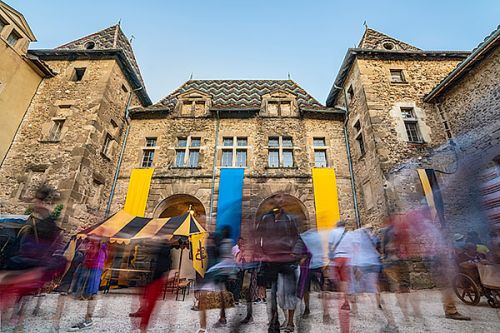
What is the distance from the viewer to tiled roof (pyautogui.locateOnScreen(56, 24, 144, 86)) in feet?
41.9

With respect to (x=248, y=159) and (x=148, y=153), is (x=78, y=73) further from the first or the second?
(x=248, y=159)

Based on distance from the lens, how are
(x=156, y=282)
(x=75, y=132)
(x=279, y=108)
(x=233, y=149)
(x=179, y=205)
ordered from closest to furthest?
1. (x=156, y=282)
2. (x=75, y=132)
3. (x=233, y=149)
4. (x=179, y=205)
5. (x=279, y=108)

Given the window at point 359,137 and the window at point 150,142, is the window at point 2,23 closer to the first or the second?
the window at point 150,142

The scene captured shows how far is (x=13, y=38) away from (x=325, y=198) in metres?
15.6

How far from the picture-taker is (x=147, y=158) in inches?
480

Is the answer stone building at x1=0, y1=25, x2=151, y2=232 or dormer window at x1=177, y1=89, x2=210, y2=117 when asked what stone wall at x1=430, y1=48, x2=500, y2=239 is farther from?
stone building at x1=0, y1=25, x2=151, y2=232

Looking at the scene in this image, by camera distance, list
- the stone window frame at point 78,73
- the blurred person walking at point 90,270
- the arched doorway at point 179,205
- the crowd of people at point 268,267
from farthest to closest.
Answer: the stone window frame at point 78,73 < the arched doorway at point 179,205 < the blurred person walking at point 90,270 < the crowd of people at point 268,267

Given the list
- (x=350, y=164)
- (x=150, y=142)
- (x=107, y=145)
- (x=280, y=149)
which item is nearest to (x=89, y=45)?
(x=107, y=145)

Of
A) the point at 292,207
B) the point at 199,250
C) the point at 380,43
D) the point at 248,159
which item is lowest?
the point at 199,250

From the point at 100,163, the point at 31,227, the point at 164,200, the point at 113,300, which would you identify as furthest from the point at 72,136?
the point at 31,227

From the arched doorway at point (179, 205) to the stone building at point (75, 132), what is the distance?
2.51m

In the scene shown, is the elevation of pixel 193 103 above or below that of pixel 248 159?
above

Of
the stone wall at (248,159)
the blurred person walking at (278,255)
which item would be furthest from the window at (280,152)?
the blurred person walking at (278,255)

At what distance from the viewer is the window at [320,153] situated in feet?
38.4
